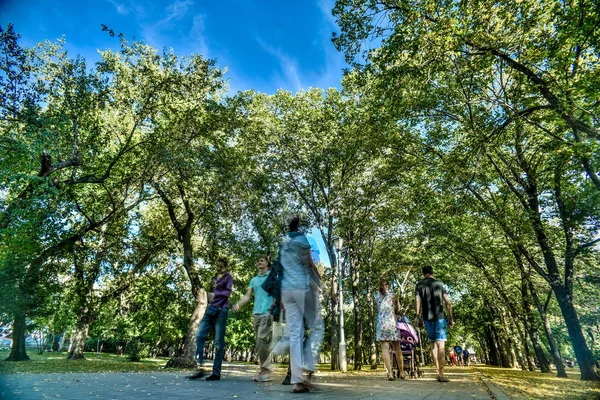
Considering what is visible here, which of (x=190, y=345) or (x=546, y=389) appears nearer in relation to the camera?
(x=546, y=389)

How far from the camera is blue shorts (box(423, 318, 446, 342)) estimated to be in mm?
7602

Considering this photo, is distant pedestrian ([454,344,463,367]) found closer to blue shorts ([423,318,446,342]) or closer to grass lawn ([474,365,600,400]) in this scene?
grass lawn ([474,365,600,400])

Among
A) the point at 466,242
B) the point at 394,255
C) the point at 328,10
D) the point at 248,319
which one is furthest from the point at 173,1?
the point at 248,319

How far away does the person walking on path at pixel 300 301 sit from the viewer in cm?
469

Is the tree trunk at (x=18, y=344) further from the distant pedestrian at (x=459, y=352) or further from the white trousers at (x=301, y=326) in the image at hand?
the distant pedestrian at (x=459, y=352)

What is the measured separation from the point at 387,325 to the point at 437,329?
3.90 ft

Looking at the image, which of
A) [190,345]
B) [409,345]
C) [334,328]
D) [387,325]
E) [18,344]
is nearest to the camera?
[387,325]

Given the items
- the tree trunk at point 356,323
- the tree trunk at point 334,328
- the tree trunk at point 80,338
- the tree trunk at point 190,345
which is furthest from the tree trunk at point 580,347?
the tree trunk at point 80,338

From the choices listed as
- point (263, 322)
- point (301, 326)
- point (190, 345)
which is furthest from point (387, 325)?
point (190, 345)

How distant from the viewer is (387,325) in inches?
328

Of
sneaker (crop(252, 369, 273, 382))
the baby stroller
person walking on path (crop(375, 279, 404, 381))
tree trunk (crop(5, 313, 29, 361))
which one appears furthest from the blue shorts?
tree trunk (crop(5, 313, 29, 361))

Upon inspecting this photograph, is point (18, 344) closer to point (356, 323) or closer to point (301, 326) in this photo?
point (356, 323)

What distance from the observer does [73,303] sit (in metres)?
20.7

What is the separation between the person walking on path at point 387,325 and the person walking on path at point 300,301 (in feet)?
12.2
